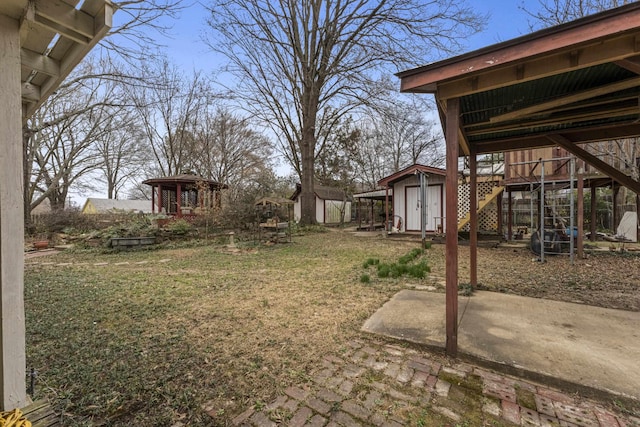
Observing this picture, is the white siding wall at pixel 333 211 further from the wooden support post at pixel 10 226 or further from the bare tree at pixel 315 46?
the wooden support post at pixel 10 226

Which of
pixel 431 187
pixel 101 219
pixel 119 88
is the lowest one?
pixel 101 219

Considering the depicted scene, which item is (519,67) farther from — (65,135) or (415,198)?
(65,135)

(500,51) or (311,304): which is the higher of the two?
(500,51)

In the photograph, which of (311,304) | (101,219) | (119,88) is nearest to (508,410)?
(311,304)

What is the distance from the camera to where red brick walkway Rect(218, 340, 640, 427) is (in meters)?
1.61

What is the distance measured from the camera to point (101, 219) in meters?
11.7

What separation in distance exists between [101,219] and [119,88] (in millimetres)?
6479

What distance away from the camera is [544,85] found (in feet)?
9.18

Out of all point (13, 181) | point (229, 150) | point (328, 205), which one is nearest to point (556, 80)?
point (13, 181)

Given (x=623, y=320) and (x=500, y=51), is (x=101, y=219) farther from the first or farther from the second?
(x=623, y=320)

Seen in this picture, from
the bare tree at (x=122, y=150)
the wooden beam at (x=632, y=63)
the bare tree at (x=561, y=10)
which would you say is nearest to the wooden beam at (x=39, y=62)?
the wooden beam at (x=632, y=63)

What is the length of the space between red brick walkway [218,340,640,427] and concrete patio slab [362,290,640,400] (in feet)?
0.67

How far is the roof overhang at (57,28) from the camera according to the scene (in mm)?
1431

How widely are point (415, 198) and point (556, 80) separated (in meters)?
10.3
